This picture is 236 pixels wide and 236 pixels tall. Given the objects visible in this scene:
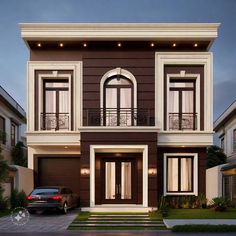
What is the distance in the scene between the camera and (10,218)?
1559cm

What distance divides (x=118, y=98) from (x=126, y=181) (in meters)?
3.95

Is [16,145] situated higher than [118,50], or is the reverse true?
[118,50]

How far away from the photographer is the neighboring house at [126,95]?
62.6 ft

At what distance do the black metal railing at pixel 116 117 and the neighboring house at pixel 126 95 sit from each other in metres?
0.05

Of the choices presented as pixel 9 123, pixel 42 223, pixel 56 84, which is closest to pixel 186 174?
pixel 56 84

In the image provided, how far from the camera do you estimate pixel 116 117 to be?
19.4 meters

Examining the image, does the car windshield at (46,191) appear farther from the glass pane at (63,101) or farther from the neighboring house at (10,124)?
the glass pane at (63,101)

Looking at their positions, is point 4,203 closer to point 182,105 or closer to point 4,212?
point 4,212

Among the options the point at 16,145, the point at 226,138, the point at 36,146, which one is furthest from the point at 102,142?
the point at 226,138

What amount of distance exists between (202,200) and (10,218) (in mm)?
8801

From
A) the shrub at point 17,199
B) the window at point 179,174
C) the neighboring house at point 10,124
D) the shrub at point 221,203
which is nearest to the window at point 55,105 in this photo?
the neighboring house at point 10,124

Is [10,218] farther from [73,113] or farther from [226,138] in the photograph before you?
[226,138]

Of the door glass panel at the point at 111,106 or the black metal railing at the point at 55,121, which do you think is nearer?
the door glass panel at the point at 111,106

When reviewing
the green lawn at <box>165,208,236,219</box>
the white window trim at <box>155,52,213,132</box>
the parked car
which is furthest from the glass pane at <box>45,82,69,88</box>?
the green lawn at <box>165,208,236,219</box>
